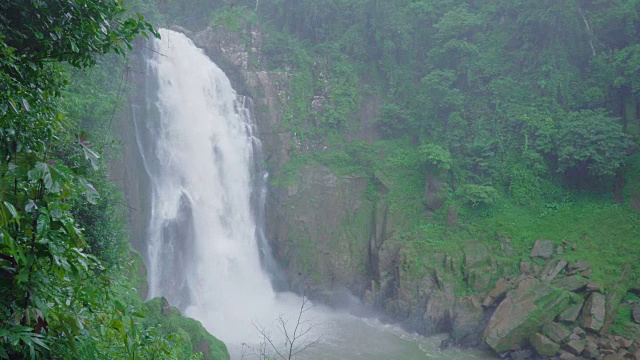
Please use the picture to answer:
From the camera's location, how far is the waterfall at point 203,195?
17891 millimetres

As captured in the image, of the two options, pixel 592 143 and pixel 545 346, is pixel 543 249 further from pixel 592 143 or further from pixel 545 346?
pixel 592 143

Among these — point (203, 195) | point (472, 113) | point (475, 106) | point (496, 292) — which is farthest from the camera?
point (475, 106)

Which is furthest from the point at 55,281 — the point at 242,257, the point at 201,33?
the point at 201,33

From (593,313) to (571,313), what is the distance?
63 cm

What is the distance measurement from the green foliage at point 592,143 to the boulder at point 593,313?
17.6 feet

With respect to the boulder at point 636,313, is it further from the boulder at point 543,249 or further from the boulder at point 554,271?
the boulder at point 543,249

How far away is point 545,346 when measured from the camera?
14.7m

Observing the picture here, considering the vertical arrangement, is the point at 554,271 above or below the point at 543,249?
below

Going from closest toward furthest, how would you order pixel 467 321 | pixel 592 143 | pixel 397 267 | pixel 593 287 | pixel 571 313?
pixel 571 313 < pixel 593 287 < pixel 467 321 < pixel 592 143 < pixel 397 267

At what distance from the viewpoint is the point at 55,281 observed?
2.87 metres

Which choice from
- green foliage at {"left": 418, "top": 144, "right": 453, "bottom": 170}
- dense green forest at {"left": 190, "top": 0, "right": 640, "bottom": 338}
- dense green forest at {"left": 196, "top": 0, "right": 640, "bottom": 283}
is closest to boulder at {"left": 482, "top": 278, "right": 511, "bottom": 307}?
dense green forest at {"left": 190, "top": 0, "right": 640, "bottom": 338}

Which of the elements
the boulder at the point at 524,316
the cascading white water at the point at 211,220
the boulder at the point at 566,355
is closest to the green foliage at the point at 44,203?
the cascading white water at the point at 211,220

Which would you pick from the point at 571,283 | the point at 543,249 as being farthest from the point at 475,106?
the point at 571,283

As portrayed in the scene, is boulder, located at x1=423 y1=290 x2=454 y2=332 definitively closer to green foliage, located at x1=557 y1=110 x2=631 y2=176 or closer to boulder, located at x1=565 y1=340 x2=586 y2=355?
boulder, located at x1=565 y1=340 x2=586 y2=355
